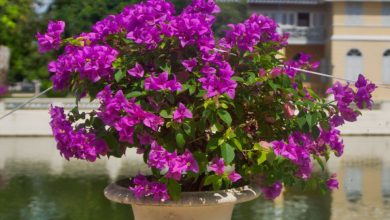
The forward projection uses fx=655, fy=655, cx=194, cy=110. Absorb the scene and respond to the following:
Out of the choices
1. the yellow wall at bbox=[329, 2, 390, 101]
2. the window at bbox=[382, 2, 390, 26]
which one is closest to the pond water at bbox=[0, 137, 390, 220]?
the yellow wall at bbox=[329, 2, 390, 101]

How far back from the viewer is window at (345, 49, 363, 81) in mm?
34375

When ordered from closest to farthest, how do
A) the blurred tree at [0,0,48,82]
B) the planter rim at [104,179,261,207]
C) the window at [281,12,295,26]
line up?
the planter rim at [104,179,261,207] → the blurred tree at [0,0,48,82] → the window at [281,12,295,26]

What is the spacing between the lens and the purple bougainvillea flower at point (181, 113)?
3.44 m

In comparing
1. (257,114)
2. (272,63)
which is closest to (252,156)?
(257,114)

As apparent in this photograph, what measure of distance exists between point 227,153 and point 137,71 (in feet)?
2.24

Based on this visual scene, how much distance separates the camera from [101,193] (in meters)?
10.5

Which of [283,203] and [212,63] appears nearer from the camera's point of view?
[212,63]

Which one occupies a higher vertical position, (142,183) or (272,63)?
(272,63)

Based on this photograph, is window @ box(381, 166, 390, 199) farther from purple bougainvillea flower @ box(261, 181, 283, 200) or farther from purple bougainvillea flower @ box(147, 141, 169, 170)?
purple bougainvillea flower @ box(147, 141, 169, 170)

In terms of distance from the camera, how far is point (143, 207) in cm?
373

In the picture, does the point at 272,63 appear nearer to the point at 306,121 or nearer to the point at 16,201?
the point at 306,121

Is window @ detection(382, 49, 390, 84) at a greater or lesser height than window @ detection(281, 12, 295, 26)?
lesser

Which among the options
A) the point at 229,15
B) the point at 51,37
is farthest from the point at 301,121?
the point at 229,15

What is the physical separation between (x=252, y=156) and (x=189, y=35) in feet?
2.65
